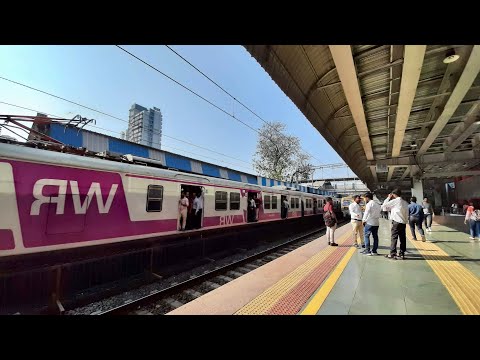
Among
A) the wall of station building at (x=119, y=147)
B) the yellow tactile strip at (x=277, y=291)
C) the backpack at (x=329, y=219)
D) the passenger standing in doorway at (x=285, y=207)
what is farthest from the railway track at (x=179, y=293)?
the passenger standing in doorway at (x=285, y=207)

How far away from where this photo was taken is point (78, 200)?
5.62 meters

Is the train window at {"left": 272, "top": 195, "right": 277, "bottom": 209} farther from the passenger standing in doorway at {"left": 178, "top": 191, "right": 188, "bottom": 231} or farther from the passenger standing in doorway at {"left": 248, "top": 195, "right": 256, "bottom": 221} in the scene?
the passenger standing in doorway at {"left": 178, "top": 191, "right": 188, "bottom": 231}

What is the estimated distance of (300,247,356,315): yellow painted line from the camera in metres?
3.68

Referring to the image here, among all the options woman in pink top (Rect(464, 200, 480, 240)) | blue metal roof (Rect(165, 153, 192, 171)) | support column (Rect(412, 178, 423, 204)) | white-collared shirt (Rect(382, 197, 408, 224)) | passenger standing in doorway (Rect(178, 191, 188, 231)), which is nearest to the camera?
white-collared shirt (Rect(382, 197, 408, 224))

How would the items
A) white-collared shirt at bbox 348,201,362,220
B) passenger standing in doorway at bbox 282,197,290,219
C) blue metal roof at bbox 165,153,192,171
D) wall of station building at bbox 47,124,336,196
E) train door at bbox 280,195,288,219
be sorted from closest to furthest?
white-collared shirt at bbox 348,201,362,220
wall of station building at bbox 47,124,336,196
train door at bbox 280,195,288,219
passenger standing in doorway at bbox 282,197,290,219
blue metal roof at bbox 165,153,192,171

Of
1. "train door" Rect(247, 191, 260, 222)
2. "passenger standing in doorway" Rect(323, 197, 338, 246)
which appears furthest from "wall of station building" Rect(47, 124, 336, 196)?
"passenger standing in doorway" Rect(323, 197, 338, 246)

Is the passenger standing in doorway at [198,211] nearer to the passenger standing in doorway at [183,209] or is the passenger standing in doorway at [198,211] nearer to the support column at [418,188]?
the passenger standing in doorway at [183,209]

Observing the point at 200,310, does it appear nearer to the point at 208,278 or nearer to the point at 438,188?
the point at 208,278

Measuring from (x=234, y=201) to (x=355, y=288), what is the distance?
291 inches

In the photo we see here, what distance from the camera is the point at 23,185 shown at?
485 cm

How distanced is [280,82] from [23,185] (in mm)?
5472

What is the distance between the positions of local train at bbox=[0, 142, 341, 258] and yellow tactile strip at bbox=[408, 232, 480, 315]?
23.0ft

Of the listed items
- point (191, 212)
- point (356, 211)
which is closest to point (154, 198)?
point (191, 212)
